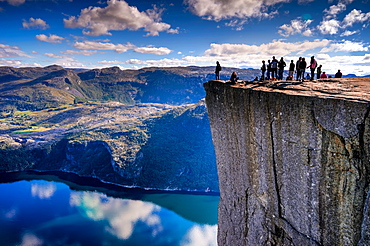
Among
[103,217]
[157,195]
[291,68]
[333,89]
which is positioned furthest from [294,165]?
[157,195]

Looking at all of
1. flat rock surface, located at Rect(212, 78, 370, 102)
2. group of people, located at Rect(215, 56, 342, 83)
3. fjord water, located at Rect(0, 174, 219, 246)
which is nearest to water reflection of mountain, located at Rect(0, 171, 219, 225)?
fjord water, located at Rect(0, 174, 219, 246)

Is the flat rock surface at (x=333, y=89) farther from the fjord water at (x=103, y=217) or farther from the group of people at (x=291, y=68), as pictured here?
the fjord water at (x=103, y=217)

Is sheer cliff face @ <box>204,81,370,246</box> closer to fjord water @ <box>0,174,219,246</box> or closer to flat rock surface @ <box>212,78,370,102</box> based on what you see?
flat rock surface @ <box>212,78,370,102</box>

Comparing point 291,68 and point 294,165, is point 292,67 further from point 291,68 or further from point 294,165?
point 294,165

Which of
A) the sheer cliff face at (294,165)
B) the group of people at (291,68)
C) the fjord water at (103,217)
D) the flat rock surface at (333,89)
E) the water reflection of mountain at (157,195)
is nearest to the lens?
the sheer cliff face at (294,165)

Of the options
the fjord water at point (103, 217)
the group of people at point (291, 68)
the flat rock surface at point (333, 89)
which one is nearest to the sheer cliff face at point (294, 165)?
the flat rock surface at point (333, 89)
